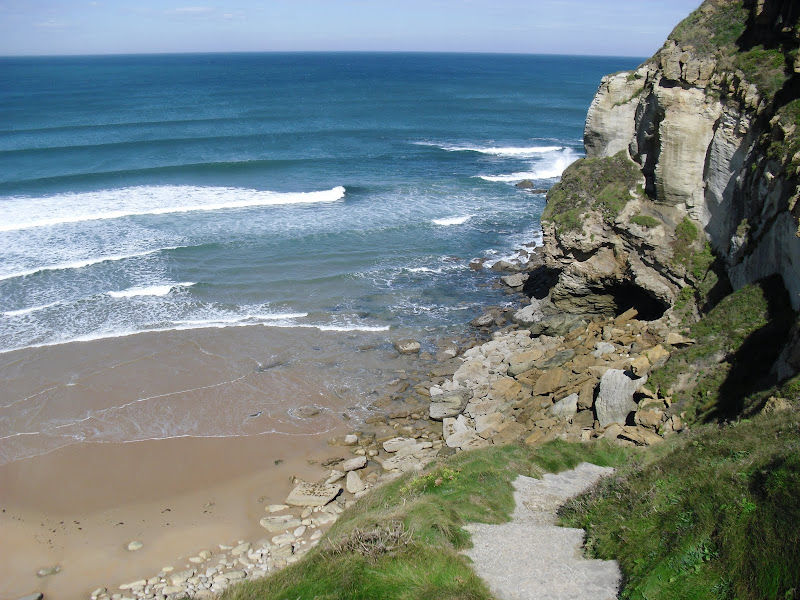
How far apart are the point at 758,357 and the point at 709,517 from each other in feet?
28.1

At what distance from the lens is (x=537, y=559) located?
10914 millimetres

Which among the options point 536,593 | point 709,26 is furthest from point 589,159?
point 536,593

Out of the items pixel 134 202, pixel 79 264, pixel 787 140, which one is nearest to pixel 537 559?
pixel 787 140

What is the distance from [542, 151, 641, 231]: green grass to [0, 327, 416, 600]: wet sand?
8823 mm

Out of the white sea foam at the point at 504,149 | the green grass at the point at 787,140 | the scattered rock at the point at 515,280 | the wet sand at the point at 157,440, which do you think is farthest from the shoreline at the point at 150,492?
the white sea foam at the point at 504,149

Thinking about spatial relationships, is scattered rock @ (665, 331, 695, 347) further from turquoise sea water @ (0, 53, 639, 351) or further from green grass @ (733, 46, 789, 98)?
turquoise sea water @ (0, 53, 639, 351)

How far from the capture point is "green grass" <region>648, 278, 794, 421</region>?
53.6ft

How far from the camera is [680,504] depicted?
10484 mm

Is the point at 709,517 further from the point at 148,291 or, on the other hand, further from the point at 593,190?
the point at 148,291

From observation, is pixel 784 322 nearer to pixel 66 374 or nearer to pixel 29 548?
pixel 29 548

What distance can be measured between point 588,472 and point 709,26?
16737mm

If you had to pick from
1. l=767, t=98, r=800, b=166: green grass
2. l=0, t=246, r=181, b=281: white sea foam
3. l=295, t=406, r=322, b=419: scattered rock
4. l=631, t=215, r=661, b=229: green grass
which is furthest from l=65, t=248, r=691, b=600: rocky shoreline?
l=0, t=246, r=181, b=281: white sea foam

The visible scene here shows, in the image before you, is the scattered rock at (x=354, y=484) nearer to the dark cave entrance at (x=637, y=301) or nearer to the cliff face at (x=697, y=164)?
the cliff face at (x=697, y=164)

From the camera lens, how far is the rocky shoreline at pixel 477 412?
16469mm
